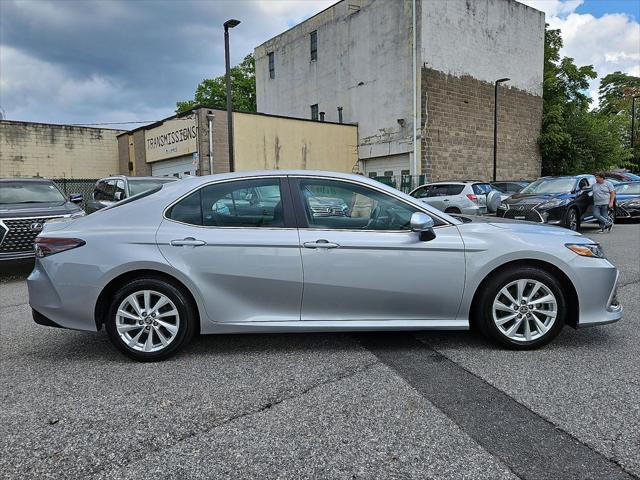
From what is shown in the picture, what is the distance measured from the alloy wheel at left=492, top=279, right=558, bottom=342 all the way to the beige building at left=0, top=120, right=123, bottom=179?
93.8 feet

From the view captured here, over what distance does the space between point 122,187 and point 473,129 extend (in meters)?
19.3

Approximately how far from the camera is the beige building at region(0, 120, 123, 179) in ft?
86.0

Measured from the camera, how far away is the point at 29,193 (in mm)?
9391

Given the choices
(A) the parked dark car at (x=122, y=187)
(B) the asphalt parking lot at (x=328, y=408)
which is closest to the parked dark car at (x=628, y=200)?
(B) the asphalt parking lot at (x=328, y=408)

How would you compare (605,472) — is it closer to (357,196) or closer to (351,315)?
(351,315)

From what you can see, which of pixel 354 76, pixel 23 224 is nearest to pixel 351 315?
pixel 23 224

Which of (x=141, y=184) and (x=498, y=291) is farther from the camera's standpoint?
(x=141, y=184)

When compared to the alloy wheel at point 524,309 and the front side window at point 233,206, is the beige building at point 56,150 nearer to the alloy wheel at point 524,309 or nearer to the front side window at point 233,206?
the front side window at point 233,206

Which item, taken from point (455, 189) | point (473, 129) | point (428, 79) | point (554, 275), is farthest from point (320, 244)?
point (473, 129)

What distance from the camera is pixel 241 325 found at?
399cm

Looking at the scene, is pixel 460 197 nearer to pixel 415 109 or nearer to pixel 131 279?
pixel 415 109

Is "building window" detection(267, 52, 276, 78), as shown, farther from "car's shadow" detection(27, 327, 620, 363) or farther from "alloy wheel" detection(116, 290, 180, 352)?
"alloy wheel" detection(116, 290, 180, 352)

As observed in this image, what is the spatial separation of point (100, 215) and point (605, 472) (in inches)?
155

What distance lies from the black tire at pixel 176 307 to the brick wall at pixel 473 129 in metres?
20.3
